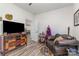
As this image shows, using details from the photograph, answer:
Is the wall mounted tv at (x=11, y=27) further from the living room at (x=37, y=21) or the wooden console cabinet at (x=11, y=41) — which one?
the wooden console cabinet at (x=11, y=41)

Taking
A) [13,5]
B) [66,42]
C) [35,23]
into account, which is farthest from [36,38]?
[66,42]

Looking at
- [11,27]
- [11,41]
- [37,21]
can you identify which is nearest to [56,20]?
[37,21]

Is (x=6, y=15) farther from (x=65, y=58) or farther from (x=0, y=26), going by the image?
(x=65, y=58)

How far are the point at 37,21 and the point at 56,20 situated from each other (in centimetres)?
125

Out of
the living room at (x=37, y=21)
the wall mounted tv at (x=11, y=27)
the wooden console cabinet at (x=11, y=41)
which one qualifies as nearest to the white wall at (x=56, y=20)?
the living room at (x=37, y=21)

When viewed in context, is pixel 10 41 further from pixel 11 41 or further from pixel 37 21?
pixel 37 21

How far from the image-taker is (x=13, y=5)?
3.95 metres

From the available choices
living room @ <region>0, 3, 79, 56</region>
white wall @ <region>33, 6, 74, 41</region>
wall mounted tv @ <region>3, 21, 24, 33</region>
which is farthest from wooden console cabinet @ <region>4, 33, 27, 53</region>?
white wall @ <region>33, 6, 74, 41</region>

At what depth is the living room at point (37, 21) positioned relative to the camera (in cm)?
331

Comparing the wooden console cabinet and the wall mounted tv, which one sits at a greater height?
the wall mounted tv

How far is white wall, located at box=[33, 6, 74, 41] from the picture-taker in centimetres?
485

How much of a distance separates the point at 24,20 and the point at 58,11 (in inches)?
75.1

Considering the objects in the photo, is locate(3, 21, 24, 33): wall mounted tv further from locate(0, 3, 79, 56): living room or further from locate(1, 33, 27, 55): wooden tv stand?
locate(1, 33, 27, 55): wooden tv stand

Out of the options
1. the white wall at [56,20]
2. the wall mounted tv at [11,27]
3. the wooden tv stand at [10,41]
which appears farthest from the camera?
the white wall at [56,20]
